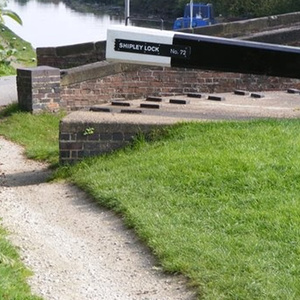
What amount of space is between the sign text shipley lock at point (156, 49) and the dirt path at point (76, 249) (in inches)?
69.4

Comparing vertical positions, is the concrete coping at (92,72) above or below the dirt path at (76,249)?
above

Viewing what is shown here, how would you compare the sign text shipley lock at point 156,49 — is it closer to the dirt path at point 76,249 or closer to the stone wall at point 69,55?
the dirt path at point 76,249

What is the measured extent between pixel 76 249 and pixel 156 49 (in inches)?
137

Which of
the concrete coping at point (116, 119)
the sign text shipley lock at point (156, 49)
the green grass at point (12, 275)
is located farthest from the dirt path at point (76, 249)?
the sign text shipley lock at point (156, 49)

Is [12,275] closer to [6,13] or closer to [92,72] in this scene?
[6,13]

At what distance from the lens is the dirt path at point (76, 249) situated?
5.63 meters

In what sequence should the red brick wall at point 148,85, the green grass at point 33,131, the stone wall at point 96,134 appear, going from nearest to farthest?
the stone wall at point 96,134 < the green grass at point 33,131 < the red brick wall at point 148,85

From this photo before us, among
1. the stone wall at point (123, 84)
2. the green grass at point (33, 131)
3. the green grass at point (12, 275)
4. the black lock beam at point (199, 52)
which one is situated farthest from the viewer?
the stone wall at point (123, 84)

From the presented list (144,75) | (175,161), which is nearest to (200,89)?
(144,75)

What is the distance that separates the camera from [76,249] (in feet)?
21.1

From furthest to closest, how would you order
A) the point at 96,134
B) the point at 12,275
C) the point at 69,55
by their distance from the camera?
the point at 69,55 < the point at 96,134 < the point at 12,275

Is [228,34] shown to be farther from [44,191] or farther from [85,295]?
[85,295]

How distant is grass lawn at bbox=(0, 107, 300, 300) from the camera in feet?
18.2

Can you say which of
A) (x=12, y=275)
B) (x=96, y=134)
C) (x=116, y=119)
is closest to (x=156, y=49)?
(x=116, y=119)
